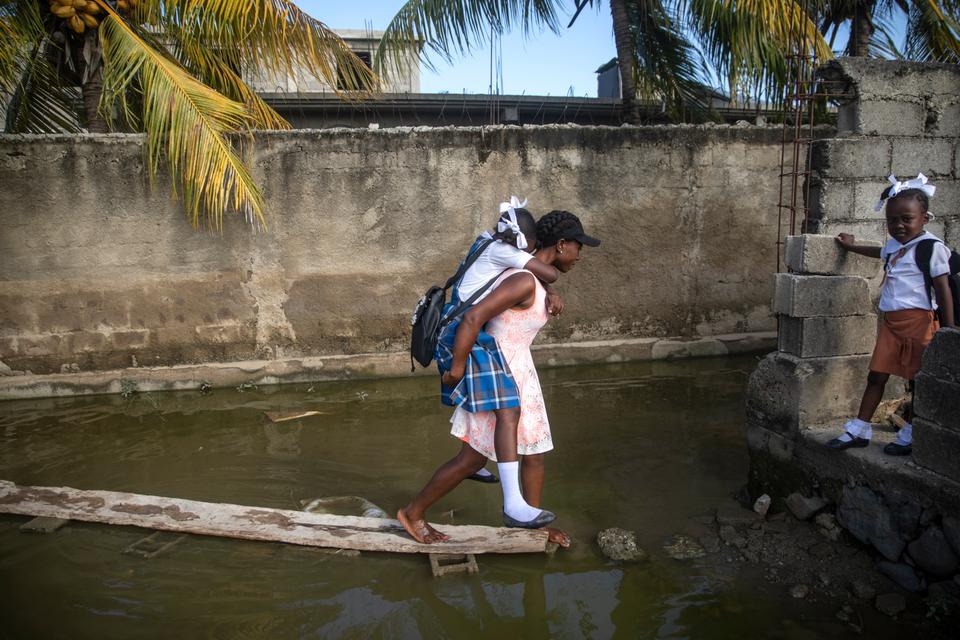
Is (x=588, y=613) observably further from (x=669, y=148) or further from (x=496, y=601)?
(x=669, y=148)

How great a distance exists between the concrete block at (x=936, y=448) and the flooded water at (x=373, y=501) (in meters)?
0.84

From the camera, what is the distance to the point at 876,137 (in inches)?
193

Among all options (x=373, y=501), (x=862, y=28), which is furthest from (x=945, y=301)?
(x=862, y=28)

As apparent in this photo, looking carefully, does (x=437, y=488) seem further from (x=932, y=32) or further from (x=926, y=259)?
(x=932, y=32)

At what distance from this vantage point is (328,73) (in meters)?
7.83

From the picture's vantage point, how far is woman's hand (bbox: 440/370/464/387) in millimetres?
3696

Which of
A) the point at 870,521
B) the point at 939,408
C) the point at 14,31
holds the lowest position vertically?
the point at 870,521

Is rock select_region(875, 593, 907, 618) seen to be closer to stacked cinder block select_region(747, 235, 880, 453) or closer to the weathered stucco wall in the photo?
stacked cinder block select_region(747, 235, 880, 453)

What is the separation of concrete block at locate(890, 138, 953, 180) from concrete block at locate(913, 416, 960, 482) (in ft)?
7.18

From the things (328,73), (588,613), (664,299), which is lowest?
(588,613)

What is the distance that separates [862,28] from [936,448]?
10.6 metres

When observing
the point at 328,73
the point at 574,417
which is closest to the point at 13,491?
the point at 574,417

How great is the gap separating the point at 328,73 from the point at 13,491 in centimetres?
505

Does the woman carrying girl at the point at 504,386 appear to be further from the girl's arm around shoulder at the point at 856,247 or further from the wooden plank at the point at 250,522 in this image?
the girl's arm around shoulder at the point at 856,247
